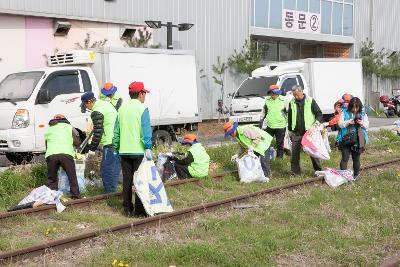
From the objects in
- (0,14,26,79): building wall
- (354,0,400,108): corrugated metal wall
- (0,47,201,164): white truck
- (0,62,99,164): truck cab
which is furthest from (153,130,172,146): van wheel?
(354,0,400,108): corrugated metal wall

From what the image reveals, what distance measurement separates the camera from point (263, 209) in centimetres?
845

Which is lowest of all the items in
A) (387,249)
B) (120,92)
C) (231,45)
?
(387,249)

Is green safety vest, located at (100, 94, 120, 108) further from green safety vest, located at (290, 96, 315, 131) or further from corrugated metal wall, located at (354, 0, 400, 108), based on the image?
corrugated metal wall, located at (354, 0, 400, 108)

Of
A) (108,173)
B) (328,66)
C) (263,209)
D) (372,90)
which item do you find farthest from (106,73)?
(372,90)

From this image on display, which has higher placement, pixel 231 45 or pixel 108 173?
pixel 231 45

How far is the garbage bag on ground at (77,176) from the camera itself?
9.54 m

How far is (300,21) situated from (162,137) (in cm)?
1710

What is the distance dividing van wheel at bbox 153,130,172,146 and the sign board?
15.6 metres

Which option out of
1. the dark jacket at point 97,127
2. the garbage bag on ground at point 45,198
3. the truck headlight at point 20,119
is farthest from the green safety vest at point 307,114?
the truck headlight at point 20,119

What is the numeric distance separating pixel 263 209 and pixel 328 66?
504 inches

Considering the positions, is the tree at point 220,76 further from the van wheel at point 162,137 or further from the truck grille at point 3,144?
the truck grille at point 3,144

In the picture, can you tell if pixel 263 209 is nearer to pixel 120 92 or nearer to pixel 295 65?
pixel 120 92

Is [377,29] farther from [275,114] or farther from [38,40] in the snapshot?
[275,114]

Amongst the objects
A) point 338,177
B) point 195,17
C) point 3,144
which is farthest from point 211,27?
point 338,177
